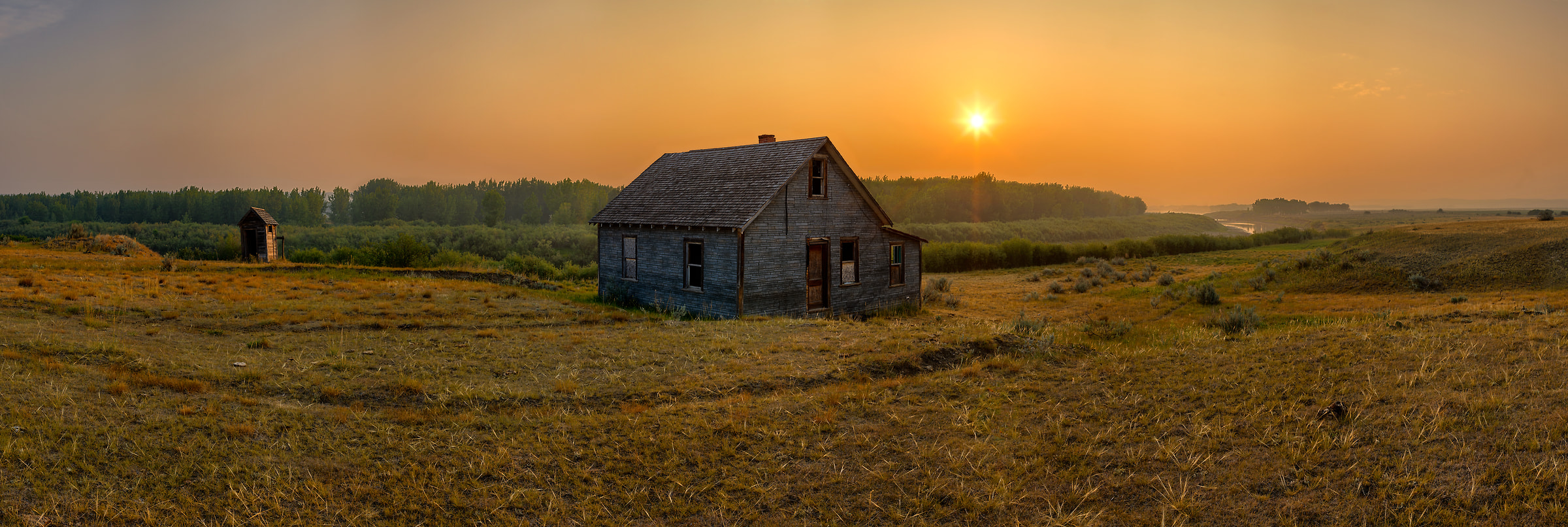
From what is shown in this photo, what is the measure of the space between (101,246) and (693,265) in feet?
145

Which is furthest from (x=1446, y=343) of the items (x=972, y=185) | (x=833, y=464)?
(x=972, y=185)

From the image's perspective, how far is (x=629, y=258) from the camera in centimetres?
2427

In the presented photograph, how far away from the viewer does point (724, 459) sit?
26.8 feet

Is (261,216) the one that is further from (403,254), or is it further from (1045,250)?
(1045,250)

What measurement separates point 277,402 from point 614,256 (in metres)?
15.3

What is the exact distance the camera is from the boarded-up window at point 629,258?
2403cm

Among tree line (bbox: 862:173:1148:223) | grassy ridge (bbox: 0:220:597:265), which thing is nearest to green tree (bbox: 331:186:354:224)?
grassy ridge (bbox: 0:220:597:265)

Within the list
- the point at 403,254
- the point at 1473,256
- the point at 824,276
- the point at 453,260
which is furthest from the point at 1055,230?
A: the point at 824,276

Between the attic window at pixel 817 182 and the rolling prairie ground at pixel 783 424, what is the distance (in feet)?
23.7

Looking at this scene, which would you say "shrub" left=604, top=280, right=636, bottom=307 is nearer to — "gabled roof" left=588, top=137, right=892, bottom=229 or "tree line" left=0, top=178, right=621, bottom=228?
"gabled roof" left=588, top=137, right=892, bottom=229

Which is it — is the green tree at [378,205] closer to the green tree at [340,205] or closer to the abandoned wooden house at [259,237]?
the green tree at [340,205]

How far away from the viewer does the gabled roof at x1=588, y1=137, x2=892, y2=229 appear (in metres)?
21.2

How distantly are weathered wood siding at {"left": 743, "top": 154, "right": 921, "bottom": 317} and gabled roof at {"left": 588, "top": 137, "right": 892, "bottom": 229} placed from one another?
0.40 metres

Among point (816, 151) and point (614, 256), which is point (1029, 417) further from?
point (614, 256)
